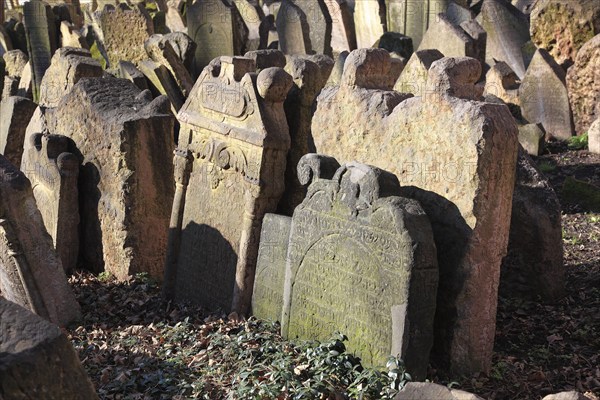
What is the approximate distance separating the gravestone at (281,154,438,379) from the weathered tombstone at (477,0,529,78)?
9.04 meters

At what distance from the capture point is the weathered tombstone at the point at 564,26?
1117 cm

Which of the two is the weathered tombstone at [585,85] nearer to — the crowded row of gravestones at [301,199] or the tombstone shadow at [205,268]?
the crowded row of gravestones at [301,199]

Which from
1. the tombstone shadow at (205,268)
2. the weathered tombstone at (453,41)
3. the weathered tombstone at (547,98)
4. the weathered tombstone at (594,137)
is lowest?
the tombstone shadow at (205,268)

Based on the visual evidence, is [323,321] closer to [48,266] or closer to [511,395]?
[511,395]

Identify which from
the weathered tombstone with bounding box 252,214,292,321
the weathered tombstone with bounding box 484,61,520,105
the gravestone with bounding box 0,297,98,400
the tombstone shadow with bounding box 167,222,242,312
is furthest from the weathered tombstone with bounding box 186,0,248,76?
the gravestone with bounding box 0,297,98,400

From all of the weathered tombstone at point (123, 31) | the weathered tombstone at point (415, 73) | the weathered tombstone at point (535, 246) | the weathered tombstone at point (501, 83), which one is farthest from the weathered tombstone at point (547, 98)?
the weathered tombstone at point (123, 31)

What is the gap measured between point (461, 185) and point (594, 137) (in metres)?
5.69

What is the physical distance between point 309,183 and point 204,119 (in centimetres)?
127

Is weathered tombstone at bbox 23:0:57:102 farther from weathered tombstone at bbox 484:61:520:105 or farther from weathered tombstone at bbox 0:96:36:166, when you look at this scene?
weathered tombstone at bbox 484:61:520:105

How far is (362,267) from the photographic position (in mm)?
4582

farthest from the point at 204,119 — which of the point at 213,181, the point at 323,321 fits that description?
the point at 323,321

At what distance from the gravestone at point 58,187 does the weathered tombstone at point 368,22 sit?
9393 mm

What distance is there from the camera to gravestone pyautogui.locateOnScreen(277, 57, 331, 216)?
582cm

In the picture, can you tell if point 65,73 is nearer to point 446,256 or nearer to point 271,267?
point 271,267
